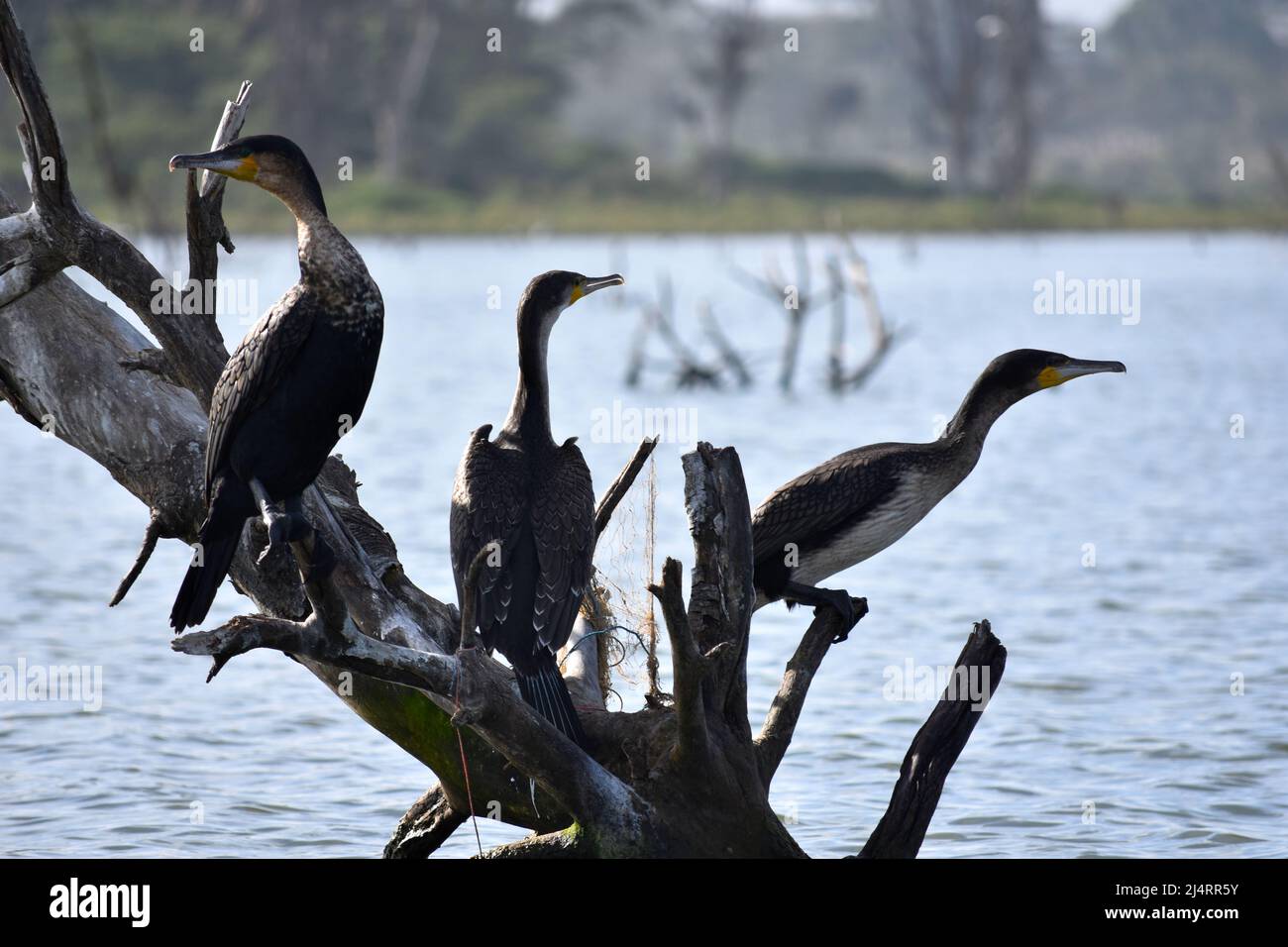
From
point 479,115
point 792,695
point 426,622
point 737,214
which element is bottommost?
point 792,695

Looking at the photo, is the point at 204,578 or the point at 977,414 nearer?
the point at 204,578

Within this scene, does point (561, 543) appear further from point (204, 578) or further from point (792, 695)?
point (204, 578)

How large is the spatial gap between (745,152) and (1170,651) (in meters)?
66.8

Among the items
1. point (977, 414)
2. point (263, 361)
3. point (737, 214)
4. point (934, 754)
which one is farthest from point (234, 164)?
point (737, 214)

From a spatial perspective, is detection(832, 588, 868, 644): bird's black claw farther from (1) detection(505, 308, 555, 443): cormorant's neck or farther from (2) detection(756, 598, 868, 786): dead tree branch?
(1) detection(505, 308, 555, 443): cormorant's neck

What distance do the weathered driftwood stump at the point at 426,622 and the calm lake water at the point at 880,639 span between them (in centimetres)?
81

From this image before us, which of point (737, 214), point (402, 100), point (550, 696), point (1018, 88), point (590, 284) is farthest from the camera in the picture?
point (1018, 88)

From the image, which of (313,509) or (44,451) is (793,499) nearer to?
(313,509)

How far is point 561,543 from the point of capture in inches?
205

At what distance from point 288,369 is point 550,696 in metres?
1.17

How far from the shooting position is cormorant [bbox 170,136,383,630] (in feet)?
14.6

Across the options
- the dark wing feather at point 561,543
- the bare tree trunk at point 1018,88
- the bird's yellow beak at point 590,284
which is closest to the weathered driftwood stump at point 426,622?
the dark wing feather at point 561,543

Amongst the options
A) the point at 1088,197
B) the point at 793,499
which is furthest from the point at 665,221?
the point at 793,499

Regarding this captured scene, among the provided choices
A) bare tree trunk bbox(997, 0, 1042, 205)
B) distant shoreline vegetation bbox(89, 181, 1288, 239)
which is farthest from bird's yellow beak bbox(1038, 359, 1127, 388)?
bare tree trunk bbox(997, 0, 1042, 205)
